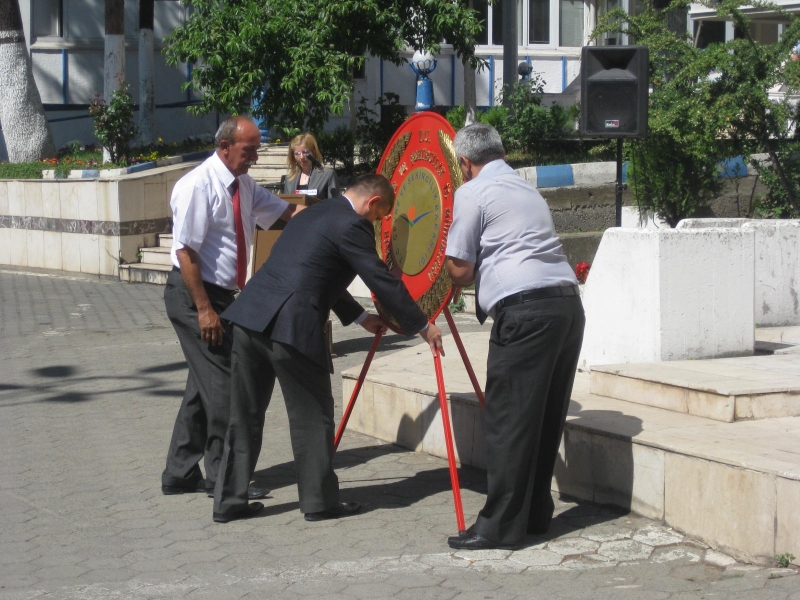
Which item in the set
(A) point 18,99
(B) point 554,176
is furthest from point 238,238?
(A) point 18,99

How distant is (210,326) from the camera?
17.8ft

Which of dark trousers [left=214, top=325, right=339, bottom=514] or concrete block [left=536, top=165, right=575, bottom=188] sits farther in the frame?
concrete block [left=536, top=165, right=575, bottom=188]

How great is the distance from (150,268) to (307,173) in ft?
19.9

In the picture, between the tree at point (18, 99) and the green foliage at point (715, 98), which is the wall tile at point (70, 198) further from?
the green foliage at point (715, 98)

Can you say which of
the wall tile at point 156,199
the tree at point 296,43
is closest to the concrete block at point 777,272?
the tree at point 296,43

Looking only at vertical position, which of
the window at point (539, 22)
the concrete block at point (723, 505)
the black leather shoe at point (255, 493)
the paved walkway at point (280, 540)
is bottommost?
the paved walkway at point (280, 540)

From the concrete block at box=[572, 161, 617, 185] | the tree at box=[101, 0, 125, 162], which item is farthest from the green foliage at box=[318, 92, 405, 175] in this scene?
the tree at box=[101, 0, 125, 162]

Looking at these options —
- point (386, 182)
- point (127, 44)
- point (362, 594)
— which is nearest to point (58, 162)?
point (127, 44)

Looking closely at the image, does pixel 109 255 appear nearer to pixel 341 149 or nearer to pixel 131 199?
pixel 131 199

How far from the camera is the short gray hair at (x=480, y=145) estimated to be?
4.97 metres

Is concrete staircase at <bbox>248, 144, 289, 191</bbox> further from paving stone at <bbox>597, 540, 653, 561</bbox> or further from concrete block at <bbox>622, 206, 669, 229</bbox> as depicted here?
paving stone at <bbox>597, 540, 653, 561</bbox>

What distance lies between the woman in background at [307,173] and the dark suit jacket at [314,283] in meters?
3.86

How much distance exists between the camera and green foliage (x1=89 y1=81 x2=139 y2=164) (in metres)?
17.0

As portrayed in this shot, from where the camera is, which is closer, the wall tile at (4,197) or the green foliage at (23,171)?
the wall tile at (4,197)
